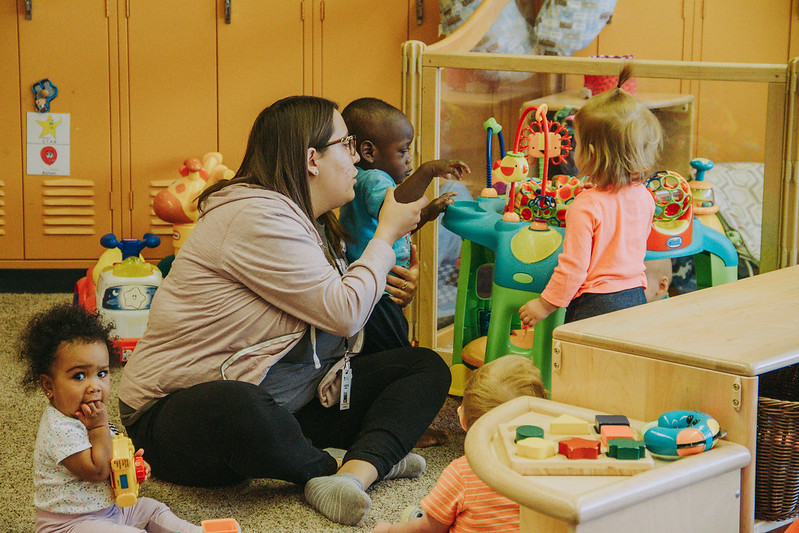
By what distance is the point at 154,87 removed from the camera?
4.10 metres

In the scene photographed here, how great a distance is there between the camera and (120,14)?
4059 mm

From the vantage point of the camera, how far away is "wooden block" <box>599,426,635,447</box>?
1.20 m

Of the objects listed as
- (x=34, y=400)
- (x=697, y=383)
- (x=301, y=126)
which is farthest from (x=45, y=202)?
(x=697, y=383)

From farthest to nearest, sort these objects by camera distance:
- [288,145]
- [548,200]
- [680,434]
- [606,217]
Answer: [548,200]
[606,217]
[288,145]
[680,434]

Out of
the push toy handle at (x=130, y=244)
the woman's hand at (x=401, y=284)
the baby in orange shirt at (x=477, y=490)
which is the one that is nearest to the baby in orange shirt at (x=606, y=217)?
the woman's hand at (x=401, y=284)

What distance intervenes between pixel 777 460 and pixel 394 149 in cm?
130

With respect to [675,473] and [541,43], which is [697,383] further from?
[541,43]

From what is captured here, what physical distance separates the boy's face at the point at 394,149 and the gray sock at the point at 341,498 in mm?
879

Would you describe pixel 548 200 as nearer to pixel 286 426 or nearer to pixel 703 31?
pixel 286 426

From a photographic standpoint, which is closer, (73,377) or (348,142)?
(73,377)

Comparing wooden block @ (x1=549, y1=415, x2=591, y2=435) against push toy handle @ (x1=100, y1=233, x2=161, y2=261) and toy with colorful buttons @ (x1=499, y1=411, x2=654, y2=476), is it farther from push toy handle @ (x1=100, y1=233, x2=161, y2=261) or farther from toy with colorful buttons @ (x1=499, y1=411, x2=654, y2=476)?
push toy handle @ (x1=100, y1=233, x2=161, y2=261)

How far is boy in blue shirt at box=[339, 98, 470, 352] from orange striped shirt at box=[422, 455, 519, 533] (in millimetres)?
809

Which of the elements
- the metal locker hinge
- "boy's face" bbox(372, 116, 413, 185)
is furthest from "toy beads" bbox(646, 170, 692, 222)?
the metal locker hinge

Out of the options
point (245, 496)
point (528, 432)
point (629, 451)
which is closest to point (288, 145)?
point (245, 496)
